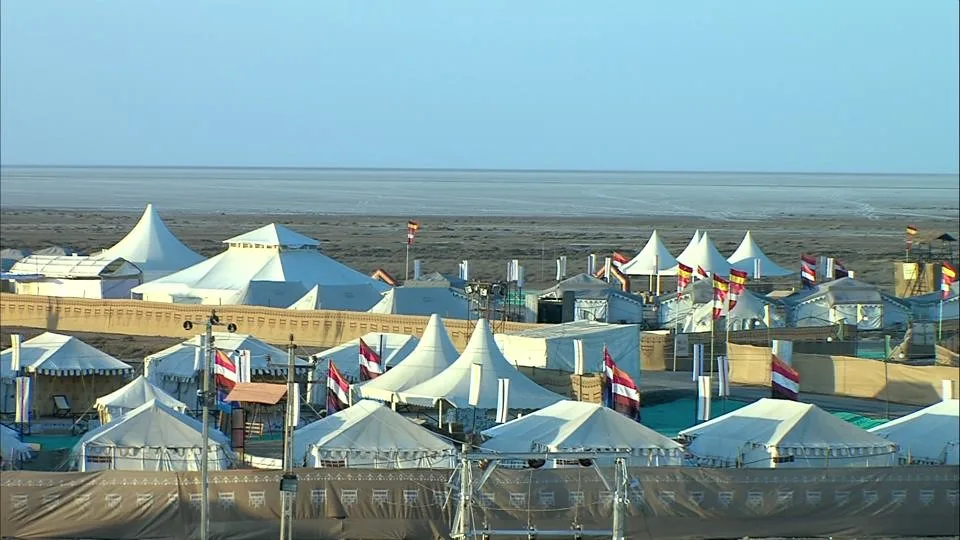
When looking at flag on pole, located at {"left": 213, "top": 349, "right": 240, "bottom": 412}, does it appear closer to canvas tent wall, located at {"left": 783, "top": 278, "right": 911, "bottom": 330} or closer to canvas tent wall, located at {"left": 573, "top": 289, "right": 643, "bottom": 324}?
canvas tent wall, located at {"left": 573, "top": 289, "right": 643, "bottom": 324}

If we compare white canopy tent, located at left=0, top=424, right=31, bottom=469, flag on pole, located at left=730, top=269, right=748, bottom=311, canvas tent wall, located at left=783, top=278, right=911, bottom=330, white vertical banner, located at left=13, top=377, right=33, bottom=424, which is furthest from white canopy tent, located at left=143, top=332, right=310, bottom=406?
canvas tent wall, located at left=783, top=278, right=911, bottom=330

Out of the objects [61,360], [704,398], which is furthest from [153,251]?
[704,398]

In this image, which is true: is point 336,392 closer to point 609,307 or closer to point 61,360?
point 61,360

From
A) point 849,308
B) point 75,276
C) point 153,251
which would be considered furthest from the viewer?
point 153,251

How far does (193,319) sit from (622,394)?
807 inches

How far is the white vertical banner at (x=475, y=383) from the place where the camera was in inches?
1254

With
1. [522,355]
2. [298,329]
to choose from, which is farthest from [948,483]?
[298,329]

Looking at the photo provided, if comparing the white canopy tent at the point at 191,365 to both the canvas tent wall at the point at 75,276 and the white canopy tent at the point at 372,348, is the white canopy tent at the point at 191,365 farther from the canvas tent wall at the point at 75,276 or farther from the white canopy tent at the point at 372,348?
the canvas tent wall at the point at 75,276

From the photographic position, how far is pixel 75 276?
5438 centimetres

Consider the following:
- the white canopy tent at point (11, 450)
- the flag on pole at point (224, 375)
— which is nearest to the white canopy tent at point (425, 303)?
the flag on pole at point (224, 375)

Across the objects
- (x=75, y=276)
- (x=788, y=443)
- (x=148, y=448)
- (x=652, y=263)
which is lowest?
(x=148, y=448)

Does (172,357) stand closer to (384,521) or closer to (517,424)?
(517,424)

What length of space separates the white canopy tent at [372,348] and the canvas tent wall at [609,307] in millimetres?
12563

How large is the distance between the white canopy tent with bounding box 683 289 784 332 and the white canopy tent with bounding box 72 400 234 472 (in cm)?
2299
